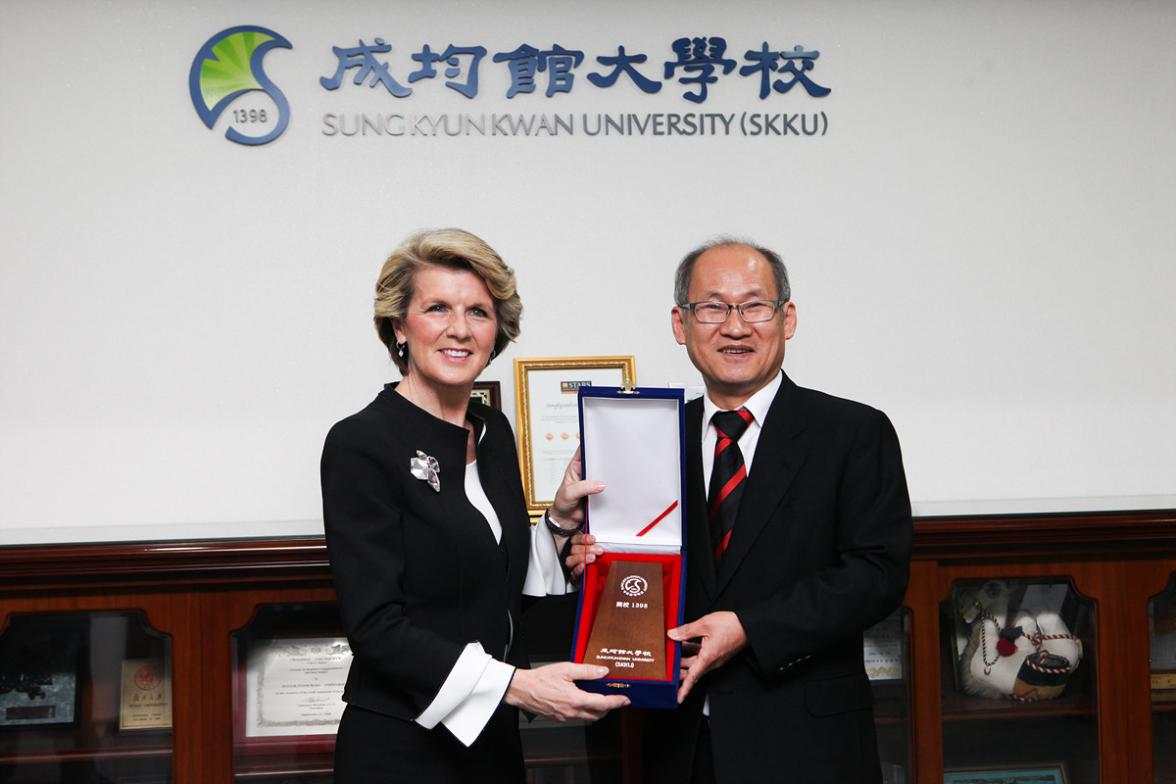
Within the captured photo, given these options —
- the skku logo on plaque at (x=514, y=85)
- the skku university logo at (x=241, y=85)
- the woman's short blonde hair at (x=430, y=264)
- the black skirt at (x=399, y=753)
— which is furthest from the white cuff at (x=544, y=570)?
the skku university logo at (x=241, y=85)

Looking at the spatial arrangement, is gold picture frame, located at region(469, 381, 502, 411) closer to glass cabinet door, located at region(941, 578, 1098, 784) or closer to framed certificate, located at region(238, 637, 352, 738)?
framed certificate, located at region(238, 637, 352, 738)

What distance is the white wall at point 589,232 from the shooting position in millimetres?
2693

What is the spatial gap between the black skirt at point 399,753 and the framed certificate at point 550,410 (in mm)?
926

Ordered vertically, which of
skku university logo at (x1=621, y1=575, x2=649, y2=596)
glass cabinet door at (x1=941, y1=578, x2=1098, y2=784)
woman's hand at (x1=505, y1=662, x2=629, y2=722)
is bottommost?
glass cabinet door at (x1=941, y1=578, x2=1098, y2=784)

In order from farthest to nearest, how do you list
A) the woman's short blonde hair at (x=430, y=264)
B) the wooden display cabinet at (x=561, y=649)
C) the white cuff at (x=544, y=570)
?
the wooden display cabinet at (x=561, y=649)
the white cuff at (x=544, y=570)
the woman's short blonde hair at (x=430, y=264)

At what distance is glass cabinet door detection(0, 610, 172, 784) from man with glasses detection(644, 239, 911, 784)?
119 cm

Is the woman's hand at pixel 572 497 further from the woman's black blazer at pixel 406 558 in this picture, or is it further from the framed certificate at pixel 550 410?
the framed certificate at pixel 550 410

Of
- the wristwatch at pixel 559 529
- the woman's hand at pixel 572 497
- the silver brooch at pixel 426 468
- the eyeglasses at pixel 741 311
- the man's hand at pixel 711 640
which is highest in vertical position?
the eyeglasses at pixel 741 311

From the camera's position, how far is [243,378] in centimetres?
273

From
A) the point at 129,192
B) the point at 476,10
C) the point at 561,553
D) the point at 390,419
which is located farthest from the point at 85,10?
the point at 561,553

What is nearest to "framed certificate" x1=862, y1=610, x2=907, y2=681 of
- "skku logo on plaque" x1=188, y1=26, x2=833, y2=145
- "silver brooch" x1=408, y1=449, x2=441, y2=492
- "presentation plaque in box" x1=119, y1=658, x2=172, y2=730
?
"silver brooch" x1=408, y1=449, x2=441, y2=492

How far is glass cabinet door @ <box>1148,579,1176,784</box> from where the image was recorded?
2.51 m

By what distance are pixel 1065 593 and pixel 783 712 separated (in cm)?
114

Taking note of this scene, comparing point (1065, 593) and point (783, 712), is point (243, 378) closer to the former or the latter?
point (783, 712)
